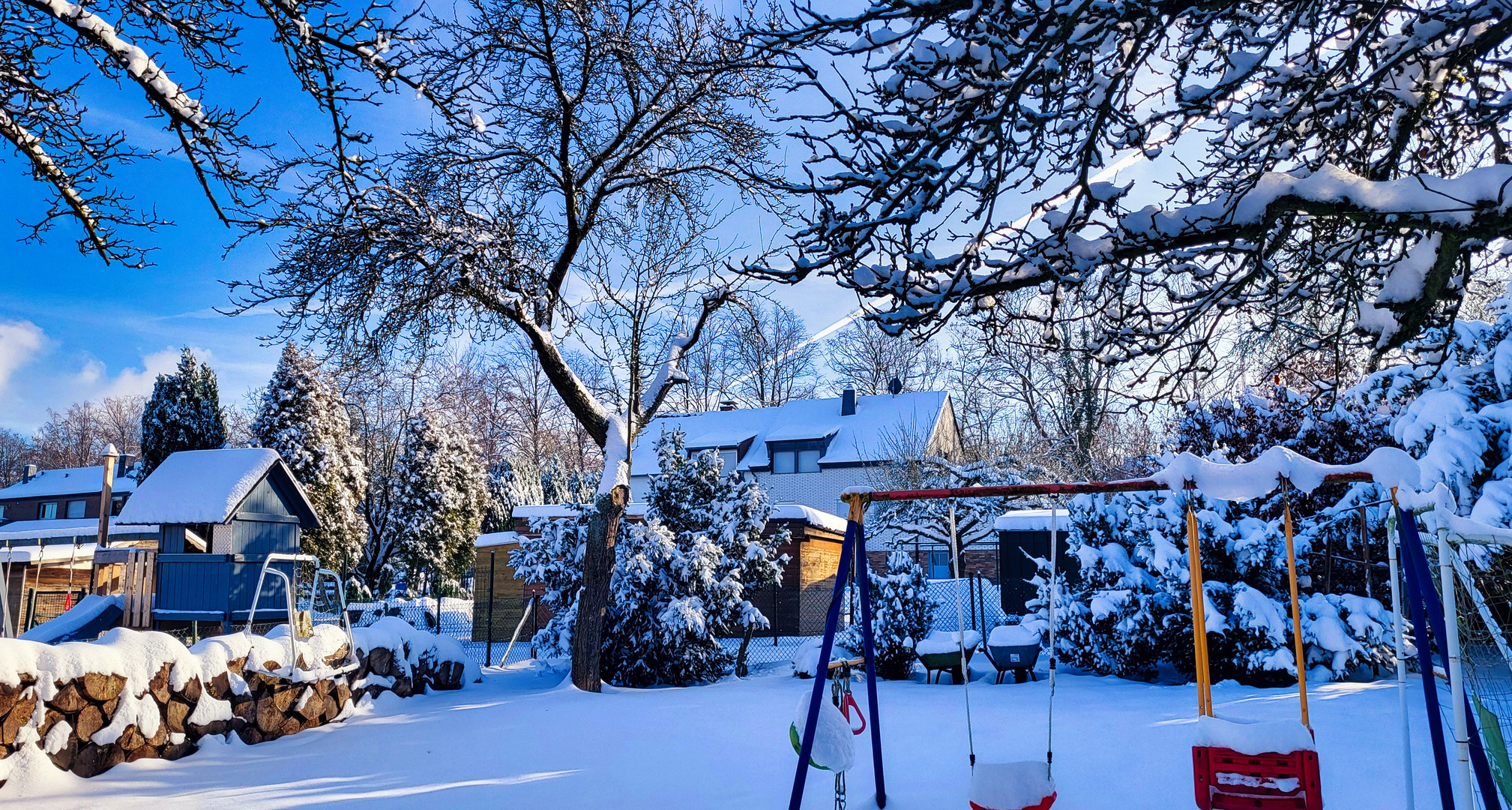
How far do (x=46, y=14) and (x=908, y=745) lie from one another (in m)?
7.01

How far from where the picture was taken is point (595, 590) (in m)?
11.0

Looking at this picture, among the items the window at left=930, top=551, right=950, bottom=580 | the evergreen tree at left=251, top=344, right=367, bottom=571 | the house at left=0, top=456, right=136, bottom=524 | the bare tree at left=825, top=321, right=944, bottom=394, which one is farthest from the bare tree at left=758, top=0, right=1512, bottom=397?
the house at left=0, top=456, right=136, bottom=524

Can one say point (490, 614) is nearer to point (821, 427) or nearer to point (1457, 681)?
point (1457, 681)

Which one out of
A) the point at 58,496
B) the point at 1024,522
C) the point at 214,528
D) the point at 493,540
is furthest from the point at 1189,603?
the point at 58,496

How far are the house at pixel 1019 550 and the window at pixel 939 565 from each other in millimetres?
6159

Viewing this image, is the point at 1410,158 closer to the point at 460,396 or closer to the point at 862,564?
the point at 862,564

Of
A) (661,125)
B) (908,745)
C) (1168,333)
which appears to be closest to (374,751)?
(908,745)

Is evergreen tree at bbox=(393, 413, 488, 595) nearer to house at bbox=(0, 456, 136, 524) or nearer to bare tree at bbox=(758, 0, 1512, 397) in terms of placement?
house at bbox=(0, 456, 136, 524)

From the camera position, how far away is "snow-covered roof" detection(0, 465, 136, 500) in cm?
3884

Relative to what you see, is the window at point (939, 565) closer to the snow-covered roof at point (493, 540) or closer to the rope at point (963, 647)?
the snow-covered roof at point (493, 540)

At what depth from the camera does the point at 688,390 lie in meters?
35.3

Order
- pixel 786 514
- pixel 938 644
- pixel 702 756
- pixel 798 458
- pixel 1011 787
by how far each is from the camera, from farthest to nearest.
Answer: pixel 798 458 < pixel 786 514 < pixel 938 644 < pixel 702 756 < pixel 1011 787

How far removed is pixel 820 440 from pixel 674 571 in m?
17.4

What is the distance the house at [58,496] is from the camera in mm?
38656
